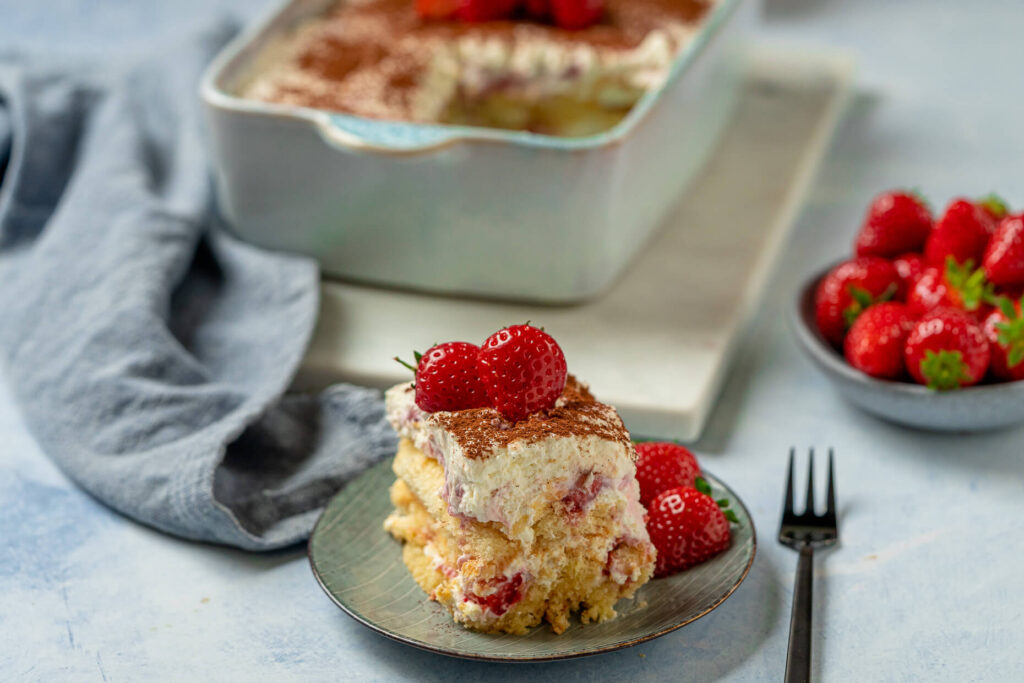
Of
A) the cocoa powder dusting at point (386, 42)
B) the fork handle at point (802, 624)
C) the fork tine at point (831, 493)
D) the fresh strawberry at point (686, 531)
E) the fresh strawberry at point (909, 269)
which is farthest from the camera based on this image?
the cocoa powder dusting at point (386, 42)

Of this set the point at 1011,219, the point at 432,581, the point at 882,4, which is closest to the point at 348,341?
the point at 432,581

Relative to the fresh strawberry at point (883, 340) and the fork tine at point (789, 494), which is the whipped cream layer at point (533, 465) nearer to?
the fork tine at point (789, 494)

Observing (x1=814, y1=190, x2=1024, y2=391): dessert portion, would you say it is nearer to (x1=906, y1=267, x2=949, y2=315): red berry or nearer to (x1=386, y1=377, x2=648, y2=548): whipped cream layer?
(x1=906, y1=267, x2=949, y2=315): red berry

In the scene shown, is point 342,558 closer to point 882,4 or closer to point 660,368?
point 660,368

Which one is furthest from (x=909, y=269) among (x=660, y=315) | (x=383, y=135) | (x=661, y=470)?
(x=383, y=135)

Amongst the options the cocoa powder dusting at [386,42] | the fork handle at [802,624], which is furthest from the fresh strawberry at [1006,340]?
the cocoa powder dusting at [386,42]

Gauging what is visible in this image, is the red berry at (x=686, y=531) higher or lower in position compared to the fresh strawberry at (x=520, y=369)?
lower

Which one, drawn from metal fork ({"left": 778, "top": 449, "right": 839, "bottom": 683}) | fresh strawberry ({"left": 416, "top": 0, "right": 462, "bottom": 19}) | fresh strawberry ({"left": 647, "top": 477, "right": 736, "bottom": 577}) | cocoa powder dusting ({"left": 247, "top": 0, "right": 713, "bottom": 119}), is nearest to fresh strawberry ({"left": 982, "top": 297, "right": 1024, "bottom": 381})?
metal fork ({"left": 778, "top": 449, "right": 839, "bottom": 683})
